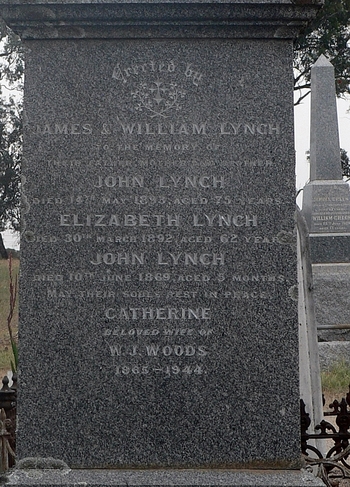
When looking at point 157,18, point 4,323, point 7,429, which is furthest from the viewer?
point 4,323

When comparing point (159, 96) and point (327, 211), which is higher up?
point (327, 211)

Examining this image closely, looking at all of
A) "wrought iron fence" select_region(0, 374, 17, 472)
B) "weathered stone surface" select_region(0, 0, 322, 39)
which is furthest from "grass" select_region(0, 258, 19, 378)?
"weathered stone surface" select_region(0, 0, 322, 39)

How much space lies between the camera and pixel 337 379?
9391 mm

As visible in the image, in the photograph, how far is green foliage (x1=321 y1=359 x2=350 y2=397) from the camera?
895 centimetres

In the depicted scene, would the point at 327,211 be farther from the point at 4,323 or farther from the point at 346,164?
the point at 346,164

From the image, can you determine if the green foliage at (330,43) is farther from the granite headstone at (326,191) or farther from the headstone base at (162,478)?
the headstone base at (162,478)

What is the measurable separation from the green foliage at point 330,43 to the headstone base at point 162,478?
15684mm

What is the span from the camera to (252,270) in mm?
3645

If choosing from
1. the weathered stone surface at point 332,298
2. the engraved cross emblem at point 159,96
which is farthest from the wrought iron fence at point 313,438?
the weathered stone surface at point 332,298

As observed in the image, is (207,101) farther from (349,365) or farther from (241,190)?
(349,365)

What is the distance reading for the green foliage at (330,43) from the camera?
17812 mm

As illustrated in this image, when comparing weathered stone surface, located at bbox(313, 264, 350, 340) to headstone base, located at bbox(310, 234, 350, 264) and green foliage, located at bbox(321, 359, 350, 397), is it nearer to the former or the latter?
headstone base, located at bbox(310, 234, 350, 264)

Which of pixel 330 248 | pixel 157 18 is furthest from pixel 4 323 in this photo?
pixel 157 18

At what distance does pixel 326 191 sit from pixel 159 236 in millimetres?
8465
